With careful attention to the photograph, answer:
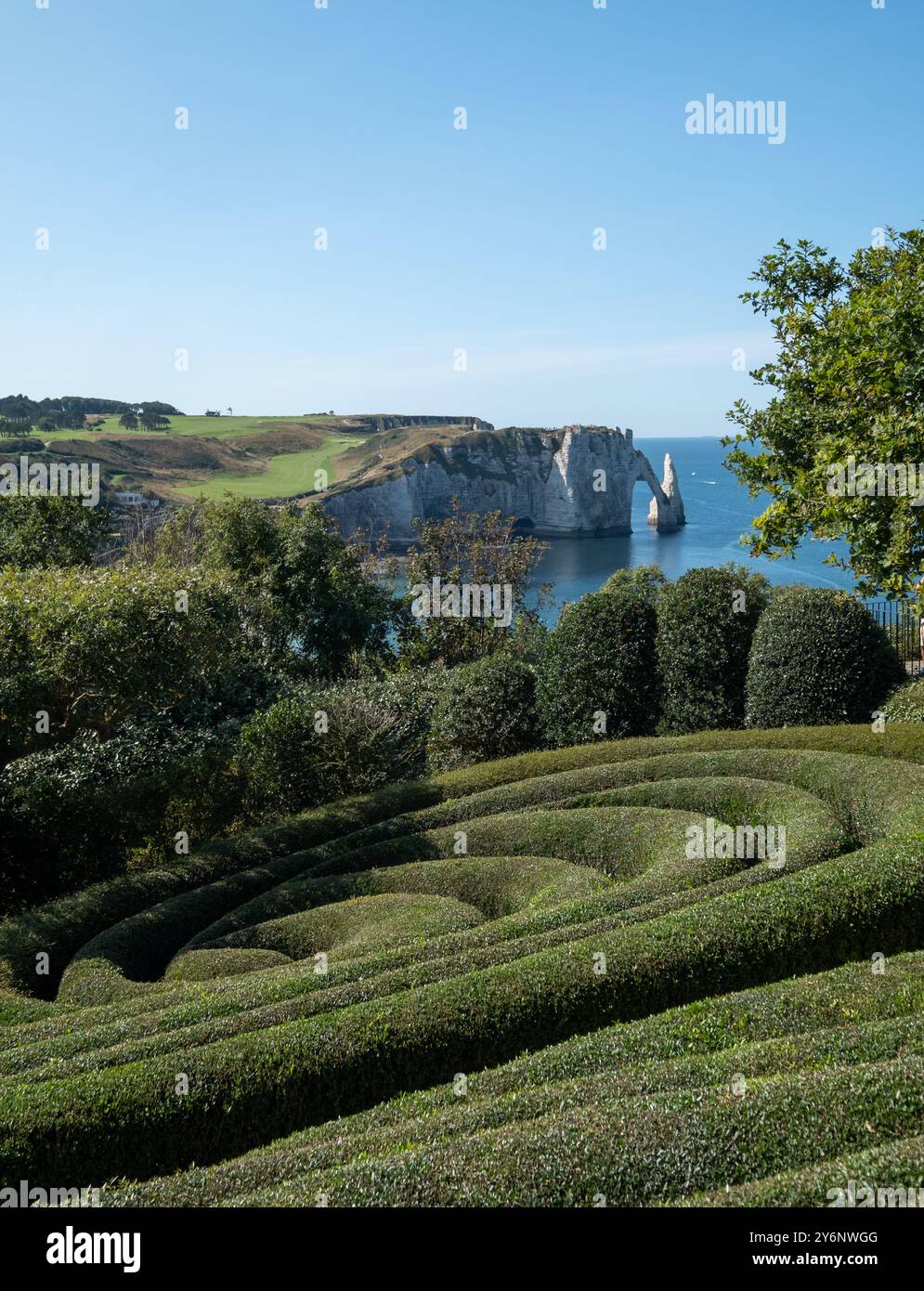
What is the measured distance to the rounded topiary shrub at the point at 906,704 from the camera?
15.5 meters

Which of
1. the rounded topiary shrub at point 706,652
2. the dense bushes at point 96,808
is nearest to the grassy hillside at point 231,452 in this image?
the dense bushes at point 96,808

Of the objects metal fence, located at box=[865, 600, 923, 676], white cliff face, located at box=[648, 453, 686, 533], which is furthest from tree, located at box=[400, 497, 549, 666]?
white cliff face, located at box=[648, 453, 686, 533]

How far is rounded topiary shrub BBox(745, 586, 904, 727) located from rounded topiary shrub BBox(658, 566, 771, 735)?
0.84 metres

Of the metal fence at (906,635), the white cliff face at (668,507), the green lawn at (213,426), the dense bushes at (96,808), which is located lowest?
the dense bushes at (96,808)

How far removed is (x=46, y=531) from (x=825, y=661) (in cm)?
2109

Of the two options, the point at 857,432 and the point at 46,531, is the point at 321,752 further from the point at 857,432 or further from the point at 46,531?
the point at 46,531

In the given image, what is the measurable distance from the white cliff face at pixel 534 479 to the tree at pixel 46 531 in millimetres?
63544

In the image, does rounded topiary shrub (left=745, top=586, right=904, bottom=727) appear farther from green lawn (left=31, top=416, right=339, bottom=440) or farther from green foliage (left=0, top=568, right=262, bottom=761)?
green lawn (left=31, top=416, right=339, bottom=440)

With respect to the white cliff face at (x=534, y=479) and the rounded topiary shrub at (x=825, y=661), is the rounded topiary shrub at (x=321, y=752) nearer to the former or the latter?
the rounded topiary shrub at (x=825, y=661)

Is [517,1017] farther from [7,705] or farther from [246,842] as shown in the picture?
[7,705]

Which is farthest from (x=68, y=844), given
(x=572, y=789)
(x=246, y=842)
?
(x=572, y=789)

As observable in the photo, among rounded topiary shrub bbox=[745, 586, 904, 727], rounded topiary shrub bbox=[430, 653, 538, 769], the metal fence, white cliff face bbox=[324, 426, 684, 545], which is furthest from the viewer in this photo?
white cliff face bbox=[324, 426, 684, 545]

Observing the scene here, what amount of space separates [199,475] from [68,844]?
76.9m

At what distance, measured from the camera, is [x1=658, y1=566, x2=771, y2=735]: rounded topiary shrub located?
17.6m
